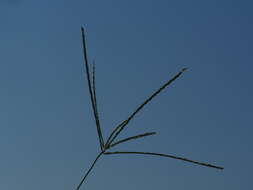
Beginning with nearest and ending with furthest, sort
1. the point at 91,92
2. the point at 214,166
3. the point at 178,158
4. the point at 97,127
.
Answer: the point at 178,158 < the point at 214,166 < the point at 97,127 < the point at 91,92

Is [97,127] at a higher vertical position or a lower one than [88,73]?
lower

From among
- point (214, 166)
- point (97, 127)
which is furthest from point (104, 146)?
point (214, 166)

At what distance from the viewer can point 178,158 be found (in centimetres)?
268

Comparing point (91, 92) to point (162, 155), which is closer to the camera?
point (162, 155)

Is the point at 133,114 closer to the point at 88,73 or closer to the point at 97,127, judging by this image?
the point at 97,127

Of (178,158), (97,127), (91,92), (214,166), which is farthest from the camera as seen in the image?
(91,92)

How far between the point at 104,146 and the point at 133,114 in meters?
0.39

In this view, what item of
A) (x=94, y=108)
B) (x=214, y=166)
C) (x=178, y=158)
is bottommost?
(x=214, y=166)

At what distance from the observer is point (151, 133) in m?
3.13

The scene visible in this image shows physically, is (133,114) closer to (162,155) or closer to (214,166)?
(162,155)

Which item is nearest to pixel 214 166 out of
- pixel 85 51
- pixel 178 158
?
pixel 178 158

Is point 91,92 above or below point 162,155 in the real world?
above

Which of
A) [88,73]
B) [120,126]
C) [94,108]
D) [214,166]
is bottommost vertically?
[214,166]

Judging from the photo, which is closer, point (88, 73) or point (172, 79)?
point (172, 79)
